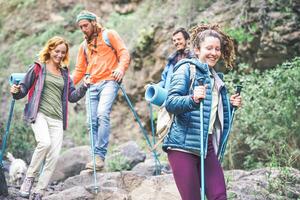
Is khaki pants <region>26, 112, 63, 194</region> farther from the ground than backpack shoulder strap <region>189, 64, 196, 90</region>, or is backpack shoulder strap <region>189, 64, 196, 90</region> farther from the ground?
backpack shoulder strap <region>189, 64, 196, 90</region>

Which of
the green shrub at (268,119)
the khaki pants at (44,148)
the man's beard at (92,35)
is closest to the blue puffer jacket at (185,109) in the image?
the khaki pants at (44,148)

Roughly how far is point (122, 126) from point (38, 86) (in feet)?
27.7

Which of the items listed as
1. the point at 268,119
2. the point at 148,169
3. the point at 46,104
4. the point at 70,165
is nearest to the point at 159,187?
the point at 46,104

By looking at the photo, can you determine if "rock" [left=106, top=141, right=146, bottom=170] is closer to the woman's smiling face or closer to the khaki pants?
the khaki pants

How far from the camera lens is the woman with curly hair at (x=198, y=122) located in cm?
397

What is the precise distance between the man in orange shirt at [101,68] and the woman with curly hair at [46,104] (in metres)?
0.44

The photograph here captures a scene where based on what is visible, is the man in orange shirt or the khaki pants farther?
the man in orange shirt

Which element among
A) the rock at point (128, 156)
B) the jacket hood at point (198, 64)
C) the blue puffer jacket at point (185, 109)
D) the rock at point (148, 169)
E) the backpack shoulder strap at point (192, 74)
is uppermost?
the jacket hood at point (198, 64)

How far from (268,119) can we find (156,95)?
5508mm

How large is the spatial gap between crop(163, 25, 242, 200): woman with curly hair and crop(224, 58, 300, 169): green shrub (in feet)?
15.1

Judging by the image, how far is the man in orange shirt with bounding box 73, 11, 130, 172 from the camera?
6828mm

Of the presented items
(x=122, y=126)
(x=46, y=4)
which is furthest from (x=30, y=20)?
(x=122, y=126)

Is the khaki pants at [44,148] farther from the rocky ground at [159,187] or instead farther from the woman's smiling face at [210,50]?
the woman's smiling face at [210,50]

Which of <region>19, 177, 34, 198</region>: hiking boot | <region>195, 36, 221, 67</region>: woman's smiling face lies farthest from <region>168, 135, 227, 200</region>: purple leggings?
<region>19, 177, 34, 198</region>: hiking boot
